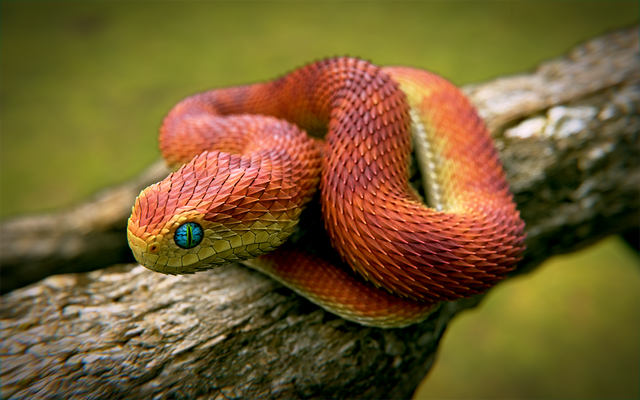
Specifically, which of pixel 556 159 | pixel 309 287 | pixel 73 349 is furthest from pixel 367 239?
pixel 556 159

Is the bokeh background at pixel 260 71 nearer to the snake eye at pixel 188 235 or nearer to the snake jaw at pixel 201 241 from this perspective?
the snake jaw at pixel 201 241

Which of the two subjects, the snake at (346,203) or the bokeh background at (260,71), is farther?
the bokeh background at (260,71)

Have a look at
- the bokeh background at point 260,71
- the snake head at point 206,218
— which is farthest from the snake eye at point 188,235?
the bokeh background at point 260,71

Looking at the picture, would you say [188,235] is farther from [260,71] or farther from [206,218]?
[260,71]

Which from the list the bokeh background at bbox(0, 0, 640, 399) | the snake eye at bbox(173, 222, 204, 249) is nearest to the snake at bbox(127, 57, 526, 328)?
the snake eye at bbox(173, 222, 204, 249)

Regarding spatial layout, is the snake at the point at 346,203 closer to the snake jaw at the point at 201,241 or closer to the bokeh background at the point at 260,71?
the snake jaw at the point at 201,241

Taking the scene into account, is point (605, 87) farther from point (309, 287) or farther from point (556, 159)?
point (309, 287)

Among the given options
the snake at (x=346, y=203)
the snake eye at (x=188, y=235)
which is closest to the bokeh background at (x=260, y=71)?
the snake at (x=346, y=203)
